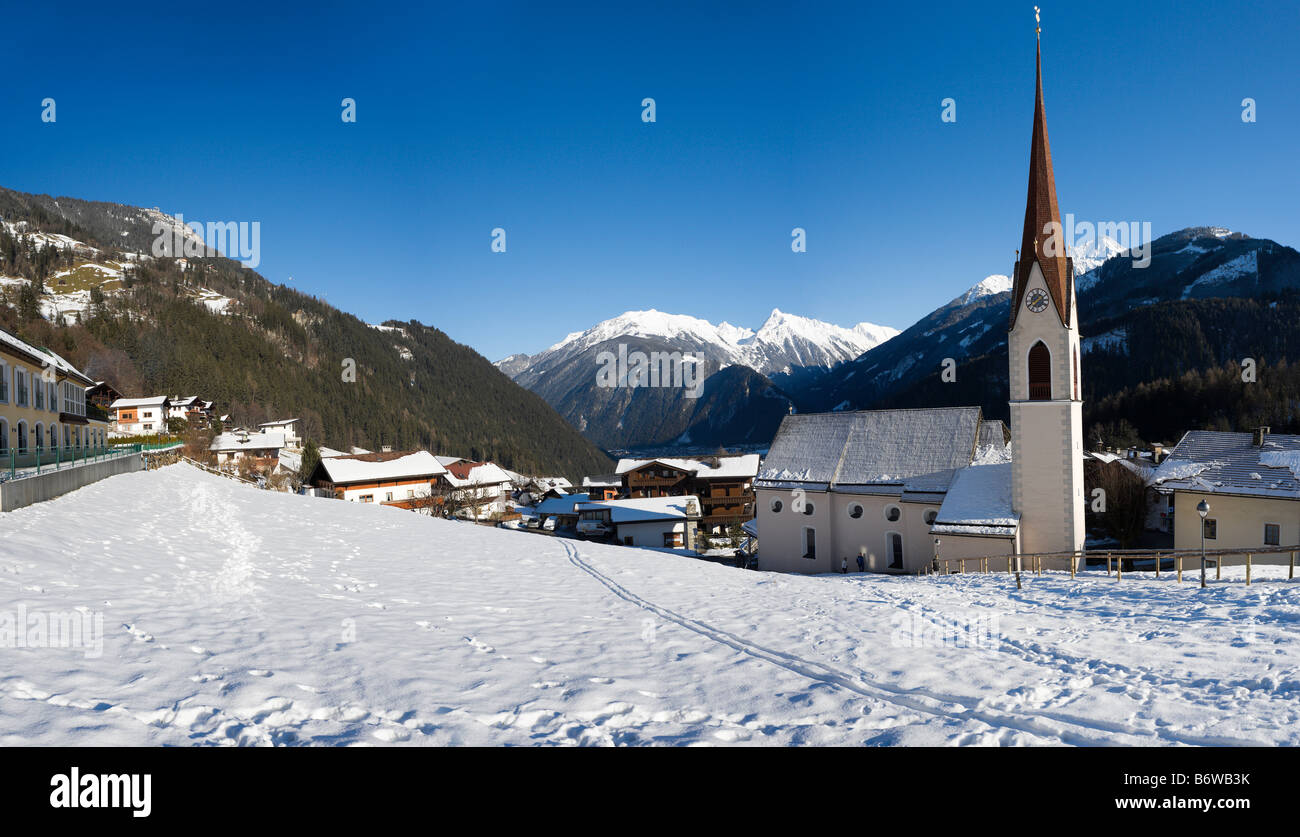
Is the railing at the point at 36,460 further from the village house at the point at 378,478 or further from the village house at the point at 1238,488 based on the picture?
the village house at the point at 1238,488

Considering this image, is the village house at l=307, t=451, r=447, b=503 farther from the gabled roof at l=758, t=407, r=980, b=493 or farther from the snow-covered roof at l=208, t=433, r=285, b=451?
the gabled roof at l=758, t=407, r=980, b=493

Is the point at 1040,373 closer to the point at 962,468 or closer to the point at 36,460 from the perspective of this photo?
the point at 962,468

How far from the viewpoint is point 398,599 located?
40.9ft

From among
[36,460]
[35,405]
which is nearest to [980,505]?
[36,460]

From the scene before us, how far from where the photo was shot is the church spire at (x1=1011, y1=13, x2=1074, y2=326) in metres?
28.1

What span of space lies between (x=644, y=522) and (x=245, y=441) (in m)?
70.5

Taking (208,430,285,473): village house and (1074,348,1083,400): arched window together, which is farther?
(208,430,285,473): village house

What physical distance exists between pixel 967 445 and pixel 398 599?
31421 mm

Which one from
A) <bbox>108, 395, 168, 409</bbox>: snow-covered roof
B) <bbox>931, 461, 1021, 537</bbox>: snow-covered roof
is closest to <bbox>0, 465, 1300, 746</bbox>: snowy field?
<bbox>931, 461, 1021, 537</bbox>: snow-covered roof

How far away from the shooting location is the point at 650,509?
205 feet

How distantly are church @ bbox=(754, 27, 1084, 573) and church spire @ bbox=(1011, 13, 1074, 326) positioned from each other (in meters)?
0.05
